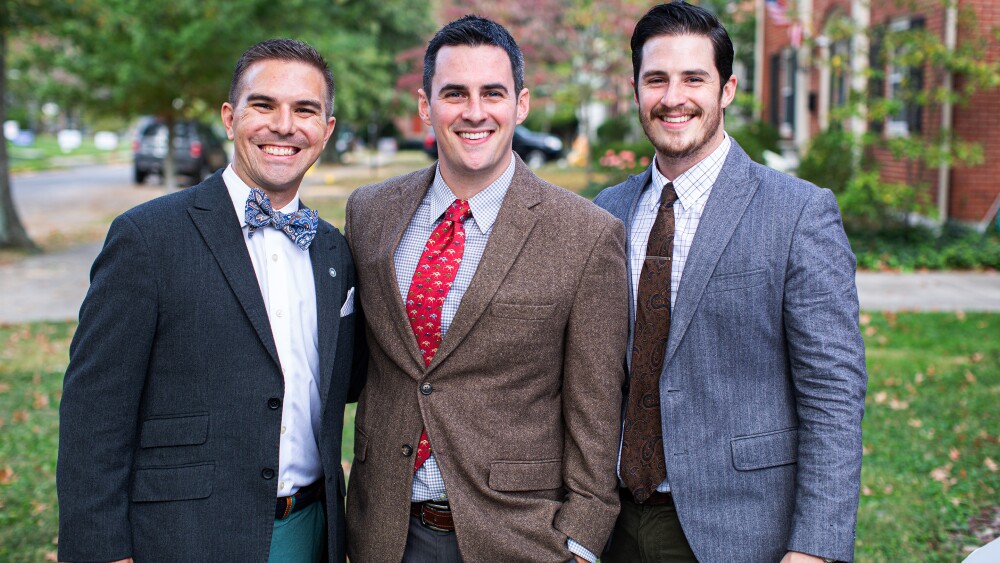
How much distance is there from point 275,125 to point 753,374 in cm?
153

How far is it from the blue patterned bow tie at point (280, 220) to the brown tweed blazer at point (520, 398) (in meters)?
0.26

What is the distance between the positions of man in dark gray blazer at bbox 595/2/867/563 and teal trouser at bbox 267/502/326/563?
36.7 inches

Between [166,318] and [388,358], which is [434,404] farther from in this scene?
[166,318]

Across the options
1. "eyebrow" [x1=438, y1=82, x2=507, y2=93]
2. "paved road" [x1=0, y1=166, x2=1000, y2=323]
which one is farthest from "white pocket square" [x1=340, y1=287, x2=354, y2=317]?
"paved road" [x1=0, y1=166, x2=1000, y2=323]

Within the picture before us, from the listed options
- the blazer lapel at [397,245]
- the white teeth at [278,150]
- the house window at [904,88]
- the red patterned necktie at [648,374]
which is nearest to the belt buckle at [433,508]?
the blazer lapel at [397,245]

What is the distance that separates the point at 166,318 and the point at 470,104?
3.45ft

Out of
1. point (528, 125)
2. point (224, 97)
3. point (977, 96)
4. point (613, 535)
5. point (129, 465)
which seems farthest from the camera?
point (528, 125)

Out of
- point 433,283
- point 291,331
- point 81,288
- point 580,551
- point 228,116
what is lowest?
point 81,288

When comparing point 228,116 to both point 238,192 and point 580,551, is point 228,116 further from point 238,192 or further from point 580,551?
point 580,551

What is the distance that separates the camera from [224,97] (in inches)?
798

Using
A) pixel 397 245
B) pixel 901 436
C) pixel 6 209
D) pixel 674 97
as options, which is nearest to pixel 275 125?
pixel 397 245

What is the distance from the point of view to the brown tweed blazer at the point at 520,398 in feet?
8.57

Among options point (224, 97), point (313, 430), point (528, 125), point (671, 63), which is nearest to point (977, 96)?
point (671, 63)

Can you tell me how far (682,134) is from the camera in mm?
2693
